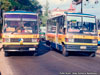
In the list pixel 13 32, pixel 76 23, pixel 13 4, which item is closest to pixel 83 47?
pixel 76 23

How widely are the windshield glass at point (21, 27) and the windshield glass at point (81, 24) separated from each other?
2328mm

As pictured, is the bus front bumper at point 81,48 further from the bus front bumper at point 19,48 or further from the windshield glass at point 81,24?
the bus front bumper at point 19,48

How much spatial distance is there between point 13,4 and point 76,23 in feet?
91.1

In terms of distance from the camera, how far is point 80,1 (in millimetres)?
26875

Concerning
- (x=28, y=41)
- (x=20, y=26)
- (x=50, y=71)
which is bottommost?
(x=50, y=71)

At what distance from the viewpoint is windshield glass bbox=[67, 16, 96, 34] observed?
1509 centimetres

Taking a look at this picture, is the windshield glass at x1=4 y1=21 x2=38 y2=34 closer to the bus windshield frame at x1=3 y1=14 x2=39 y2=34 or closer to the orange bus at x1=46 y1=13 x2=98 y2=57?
the bus windshield frame at x1=3 y1=14 x2=39 y2=34

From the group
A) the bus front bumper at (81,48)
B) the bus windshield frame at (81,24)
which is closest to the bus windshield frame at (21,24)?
the bus windshield frame at (81,24)

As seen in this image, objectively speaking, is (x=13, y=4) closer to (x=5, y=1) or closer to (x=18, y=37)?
(x=5, y=1)

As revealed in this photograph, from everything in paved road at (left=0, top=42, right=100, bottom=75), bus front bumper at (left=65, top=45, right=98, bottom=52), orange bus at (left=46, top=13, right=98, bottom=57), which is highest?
orange bus at (left=46, top=13, right=98, bottom=57)

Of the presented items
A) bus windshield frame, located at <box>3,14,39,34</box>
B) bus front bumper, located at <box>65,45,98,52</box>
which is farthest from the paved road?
bus windshield frame, located at <box>3,14,39,34</box>

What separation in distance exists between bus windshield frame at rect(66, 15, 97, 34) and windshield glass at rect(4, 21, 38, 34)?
7.60 feet

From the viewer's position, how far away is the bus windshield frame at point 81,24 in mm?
15091

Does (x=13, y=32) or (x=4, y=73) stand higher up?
(x=13, y=32)
